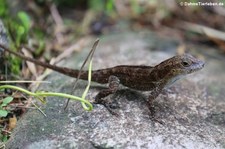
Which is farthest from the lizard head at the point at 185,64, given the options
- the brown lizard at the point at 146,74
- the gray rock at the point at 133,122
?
the gray rock at the point at 133,122

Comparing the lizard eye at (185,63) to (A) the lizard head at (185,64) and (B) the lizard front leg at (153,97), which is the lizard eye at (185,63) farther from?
(B) the lizard front leg at (153,97)

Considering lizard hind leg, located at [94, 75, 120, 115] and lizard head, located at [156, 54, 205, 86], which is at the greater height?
lizard head, located at [156, 54, 205, 86]

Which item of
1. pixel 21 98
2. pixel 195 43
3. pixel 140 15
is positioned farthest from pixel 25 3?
pixel 195 43

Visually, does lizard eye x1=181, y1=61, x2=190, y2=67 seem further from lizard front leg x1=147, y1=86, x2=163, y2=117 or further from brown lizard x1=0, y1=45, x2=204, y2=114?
lizard front leg x1=147, y1=86, x2=163, y2=117

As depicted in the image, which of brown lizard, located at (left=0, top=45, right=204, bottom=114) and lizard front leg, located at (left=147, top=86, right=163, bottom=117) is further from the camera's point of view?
brown lizard, located at (left=0, top=45, right=204, bottom=114)

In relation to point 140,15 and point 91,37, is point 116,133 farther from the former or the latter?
point 140,15

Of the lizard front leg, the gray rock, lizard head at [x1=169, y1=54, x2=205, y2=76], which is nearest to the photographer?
the gray rock

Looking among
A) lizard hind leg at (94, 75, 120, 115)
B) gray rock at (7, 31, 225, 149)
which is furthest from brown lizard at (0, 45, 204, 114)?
gray rock at (7, 31, 225, 149)

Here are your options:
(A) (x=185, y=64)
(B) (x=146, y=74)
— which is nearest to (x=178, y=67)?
(A) (x=185, y=64)
